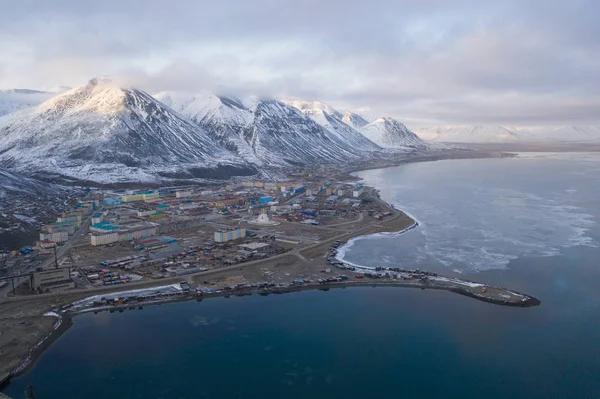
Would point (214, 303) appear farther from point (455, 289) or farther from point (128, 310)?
point (455, 289)

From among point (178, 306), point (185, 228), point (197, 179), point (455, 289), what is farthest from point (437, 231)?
point (197, 179)

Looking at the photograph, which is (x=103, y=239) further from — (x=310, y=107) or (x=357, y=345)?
(x=310, y=107)

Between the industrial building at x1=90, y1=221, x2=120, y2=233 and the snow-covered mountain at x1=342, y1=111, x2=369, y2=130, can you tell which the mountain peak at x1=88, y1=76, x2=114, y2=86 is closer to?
the industrial building at x1=90, y1=221, x2=120, y2=233

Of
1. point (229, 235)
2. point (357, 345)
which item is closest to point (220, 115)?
point (229, 235)

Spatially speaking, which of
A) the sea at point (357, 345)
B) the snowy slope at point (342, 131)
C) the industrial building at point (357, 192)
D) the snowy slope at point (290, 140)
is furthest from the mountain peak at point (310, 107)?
the sea at point (357, 345)

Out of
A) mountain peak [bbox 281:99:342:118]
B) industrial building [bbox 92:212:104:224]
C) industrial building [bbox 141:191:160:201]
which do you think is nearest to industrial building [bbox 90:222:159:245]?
industrial building [bbox 92:212:104:224]

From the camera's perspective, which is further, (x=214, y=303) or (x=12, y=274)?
(x=12, y=274)
